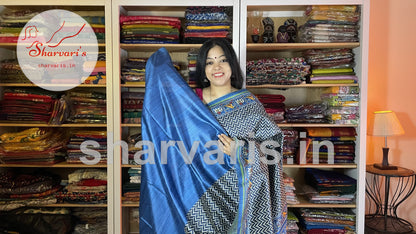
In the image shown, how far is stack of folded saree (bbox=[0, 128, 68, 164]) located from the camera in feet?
8.64

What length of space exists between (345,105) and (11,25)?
8.71 feet

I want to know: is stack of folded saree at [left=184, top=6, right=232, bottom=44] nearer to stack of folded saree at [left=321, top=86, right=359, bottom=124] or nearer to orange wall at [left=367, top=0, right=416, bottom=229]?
stack of folded saree at [left=321, top=86, right=359, bottom=124]

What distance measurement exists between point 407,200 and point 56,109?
3.10 m

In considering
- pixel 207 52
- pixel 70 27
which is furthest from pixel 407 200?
pixel 70 27

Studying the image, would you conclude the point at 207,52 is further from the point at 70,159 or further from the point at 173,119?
the point at 70,159

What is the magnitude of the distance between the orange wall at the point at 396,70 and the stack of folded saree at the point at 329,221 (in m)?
0.77

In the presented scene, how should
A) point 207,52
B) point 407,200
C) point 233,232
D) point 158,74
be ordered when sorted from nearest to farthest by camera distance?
point 233,232 → point 158,74 → point 207,52 → point 407,200

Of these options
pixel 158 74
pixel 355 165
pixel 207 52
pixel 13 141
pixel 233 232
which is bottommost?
pixel 233 232

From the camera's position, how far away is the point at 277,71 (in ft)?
8.62

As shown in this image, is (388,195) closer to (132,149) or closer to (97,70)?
(132,149)

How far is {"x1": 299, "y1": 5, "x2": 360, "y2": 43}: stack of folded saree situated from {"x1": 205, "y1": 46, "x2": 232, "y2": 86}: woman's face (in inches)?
38.4

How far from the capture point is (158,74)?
1830mm

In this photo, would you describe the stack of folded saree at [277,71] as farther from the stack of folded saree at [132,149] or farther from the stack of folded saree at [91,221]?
the stack of folded saree at [91,221]

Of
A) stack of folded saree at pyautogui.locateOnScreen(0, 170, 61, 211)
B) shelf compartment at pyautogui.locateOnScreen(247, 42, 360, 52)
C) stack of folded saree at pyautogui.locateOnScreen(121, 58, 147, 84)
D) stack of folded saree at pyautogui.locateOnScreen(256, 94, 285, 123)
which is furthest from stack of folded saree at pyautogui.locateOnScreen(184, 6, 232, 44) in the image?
stack of folded saree at pyautogui.locateOnScreen(0, 170, 61, 211)
